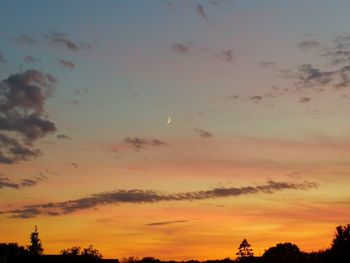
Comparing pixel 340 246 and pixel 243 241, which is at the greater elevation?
pixel 243 241

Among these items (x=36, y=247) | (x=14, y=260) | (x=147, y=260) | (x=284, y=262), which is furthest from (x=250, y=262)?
(x=14, y=260)

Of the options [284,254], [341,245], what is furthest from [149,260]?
[341,245]

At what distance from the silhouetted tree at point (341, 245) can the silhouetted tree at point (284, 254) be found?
80.9m

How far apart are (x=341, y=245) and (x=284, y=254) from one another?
99932 mm

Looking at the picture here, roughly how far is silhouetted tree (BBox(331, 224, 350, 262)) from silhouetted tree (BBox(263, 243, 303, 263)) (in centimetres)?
8086

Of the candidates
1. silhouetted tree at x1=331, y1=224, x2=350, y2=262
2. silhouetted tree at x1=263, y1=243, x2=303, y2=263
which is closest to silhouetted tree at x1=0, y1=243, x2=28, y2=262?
silhouetted tree at x1=331, y1=224, x2=350, y2=262

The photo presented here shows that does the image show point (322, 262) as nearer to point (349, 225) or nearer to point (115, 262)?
point (349, 225)

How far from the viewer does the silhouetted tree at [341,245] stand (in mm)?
68250

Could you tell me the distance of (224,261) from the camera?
534 ft

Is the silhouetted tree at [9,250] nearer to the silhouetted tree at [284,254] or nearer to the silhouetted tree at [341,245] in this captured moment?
the silhouetted tree at [341,245]

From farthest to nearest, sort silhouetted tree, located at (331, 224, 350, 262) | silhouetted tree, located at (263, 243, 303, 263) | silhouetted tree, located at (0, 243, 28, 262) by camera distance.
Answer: silhouetted tree, located at (263, 243, 303, 263) → silhouetted tree, located at (0, 243, 28, 262) → silhouetted tree, located at (331, 224, 350, 262)

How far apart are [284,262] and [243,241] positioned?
27.0 m

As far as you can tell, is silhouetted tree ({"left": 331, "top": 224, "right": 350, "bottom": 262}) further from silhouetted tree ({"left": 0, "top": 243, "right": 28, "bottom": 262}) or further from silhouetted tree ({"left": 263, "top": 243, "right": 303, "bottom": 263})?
silhouetted tree ({"left": 263, "top": 243, "right": 303, "bottom": 263})

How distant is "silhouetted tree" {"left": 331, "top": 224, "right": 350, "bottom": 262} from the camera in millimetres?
68250
